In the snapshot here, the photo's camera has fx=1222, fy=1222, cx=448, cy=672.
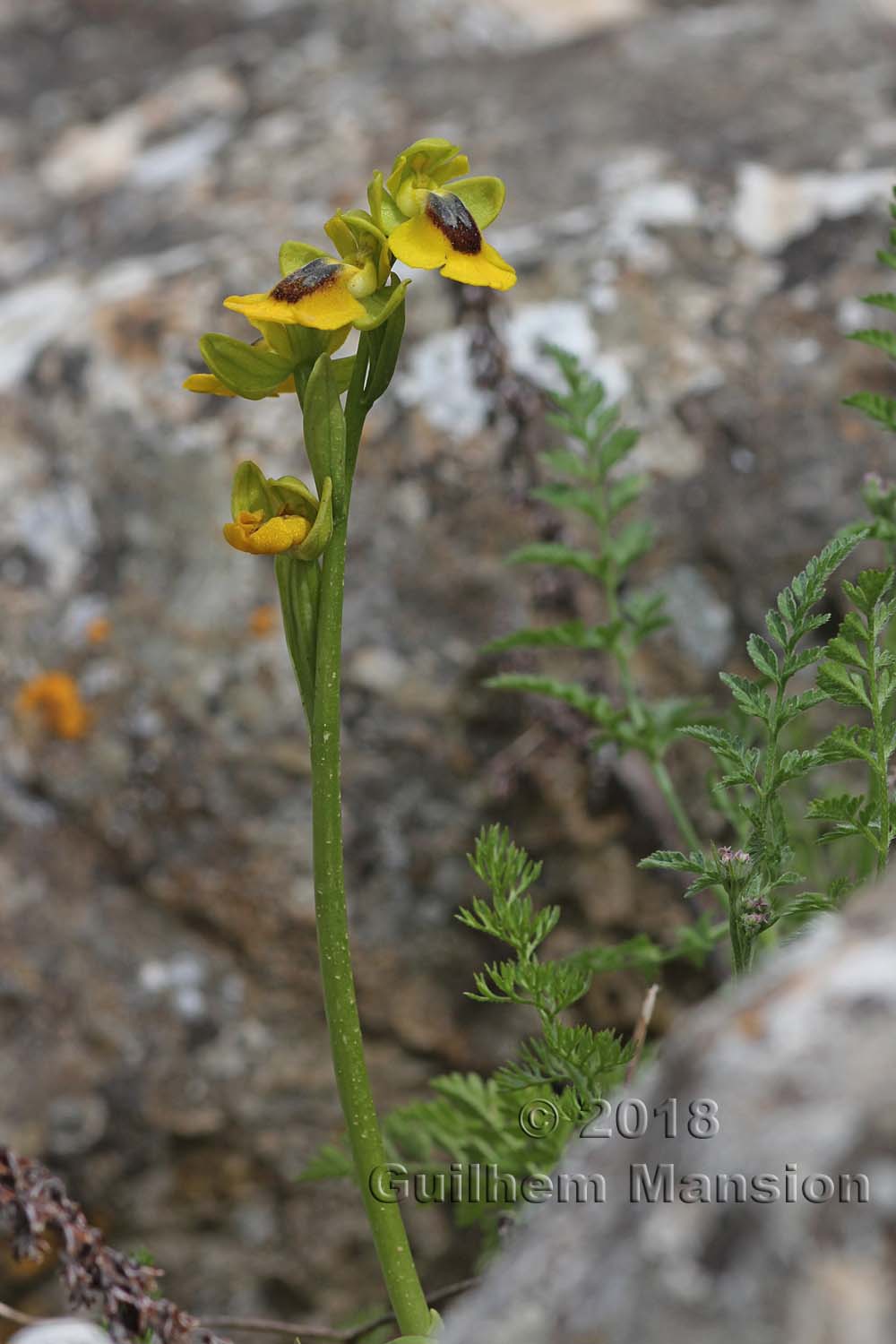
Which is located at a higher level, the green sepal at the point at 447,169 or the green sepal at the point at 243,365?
the green sepal at the point at 447,169

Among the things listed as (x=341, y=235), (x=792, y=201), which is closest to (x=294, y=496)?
(x=341, y=235)

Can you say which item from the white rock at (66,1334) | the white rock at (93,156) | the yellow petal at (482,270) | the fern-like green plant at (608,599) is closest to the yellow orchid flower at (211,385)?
the yellow petal at (482,270)

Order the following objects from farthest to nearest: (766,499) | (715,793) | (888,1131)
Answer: (766,499) < (715,793) < (888,1131)

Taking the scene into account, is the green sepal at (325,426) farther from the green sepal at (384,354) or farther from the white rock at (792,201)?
the white rock at (792,201)

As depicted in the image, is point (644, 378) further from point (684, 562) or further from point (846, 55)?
point (846, 55)

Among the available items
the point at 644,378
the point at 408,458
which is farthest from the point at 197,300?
the point at 644,378

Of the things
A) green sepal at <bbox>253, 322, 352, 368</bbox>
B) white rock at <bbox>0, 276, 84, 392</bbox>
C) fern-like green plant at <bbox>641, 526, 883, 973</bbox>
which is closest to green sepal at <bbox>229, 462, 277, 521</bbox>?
green sepal at <bbox>253, 322, 352, 368</bbox>
